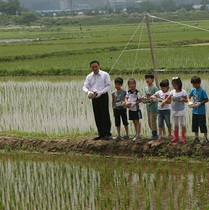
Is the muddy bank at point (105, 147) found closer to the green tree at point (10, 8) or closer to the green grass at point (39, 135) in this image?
the green grass at point (39, 135)

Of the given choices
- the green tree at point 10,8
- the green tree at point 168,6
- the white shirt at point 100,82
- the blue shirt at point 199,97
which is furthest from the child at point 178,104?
the green tree at point 168,6

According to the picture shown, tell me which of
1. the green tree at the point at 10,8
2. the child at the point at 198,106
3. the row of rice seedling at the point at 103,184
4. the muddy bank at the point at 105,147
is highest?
the green tree at the point at 10,8

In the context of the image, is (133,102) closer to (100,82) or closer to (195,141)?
(100,82)

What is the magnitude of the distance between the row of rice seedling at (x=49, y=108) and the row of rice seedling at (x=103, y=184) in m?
1.51

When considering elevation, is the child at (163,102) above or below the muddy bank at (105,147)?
above

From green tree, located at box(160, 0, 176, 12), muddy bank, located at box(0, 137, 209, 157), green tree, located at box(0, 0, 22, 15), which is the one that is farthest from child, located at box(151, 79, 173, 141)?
green tree, located at box(160, 0, 176, 12)

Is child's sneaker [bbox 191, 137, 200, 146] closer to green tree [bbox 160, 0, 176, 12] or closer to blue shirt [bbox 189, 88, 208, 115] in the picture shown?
blue shirt [bbox 189, 88, 208, 115]

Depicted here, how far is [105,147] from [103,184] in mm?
1542

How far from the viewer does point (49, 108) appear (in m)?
11.8

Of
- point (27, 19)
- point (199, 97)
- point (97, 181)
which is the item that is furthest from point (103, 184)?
point (27, 19)

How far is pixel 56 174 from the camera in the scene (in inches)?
291

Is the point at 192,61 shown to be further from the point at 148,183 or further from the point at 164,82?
the point at 148,183

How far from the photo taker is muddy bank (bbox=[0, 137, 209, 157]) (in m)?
7.85

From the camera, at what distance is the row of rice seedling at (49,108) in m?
10.2
